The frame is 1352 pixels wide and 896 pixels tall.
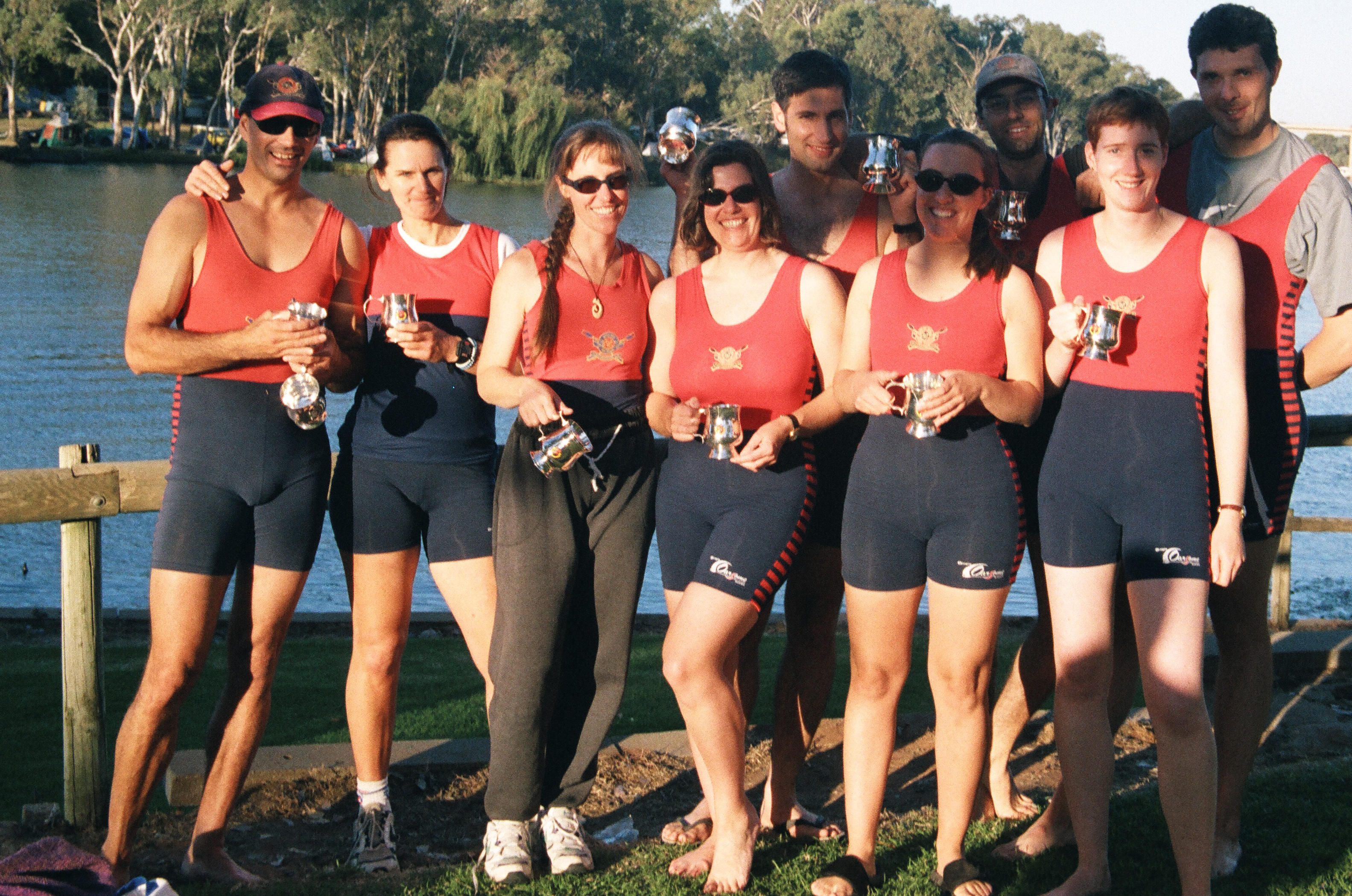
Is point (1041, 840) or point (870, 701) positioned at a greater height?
point (870, 701)

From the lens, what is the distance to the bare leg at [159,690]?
4.00 m

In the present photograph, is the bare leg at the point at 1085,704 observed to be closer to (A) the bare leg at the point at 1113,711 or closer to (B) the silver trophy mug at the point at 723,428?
(A) the bare leg at the point at 1113,711

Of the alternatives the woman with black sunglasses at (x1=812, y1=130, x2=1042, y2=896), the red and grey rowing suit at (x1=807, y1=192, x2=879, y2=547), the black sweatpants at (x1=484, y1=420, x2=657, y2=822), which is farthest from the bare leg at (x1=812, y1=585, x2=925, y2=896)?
the black sweatpants at (x1=484, y1=420, x2=657, y2=822)

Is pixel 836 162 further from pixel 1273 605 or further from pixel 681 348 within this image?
pixel 1273 605

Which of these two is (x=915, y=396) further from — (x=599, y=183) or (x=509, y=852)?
(x=509, y=852)

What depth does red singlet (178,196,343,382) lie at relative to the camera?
13.5 ft

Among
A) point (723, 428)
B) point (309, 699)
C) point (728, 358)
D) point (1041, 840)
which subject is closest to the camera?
point (723, 428)

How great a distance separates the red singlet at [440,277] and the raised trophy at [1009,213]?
170 centimetres

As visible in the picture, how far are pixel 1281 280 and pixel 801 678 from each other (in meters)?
Answer: 2.03

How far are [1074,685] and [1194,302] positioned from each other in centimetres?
117

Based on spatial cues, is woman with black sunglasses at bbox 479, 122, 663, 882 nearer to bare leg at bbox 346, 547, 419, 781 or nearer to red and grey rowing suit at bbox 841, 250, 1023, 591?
bare leg at bbox 346, 547, 419, 781

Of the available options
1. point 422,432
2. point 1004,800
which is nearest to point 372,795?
point 422,432

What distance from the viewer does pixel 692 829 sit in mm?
4496

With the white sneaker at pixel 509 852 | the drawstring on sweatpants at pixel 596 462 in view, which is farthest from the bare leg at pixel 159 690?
the drawstring on sweatpants at pixel 596 462
